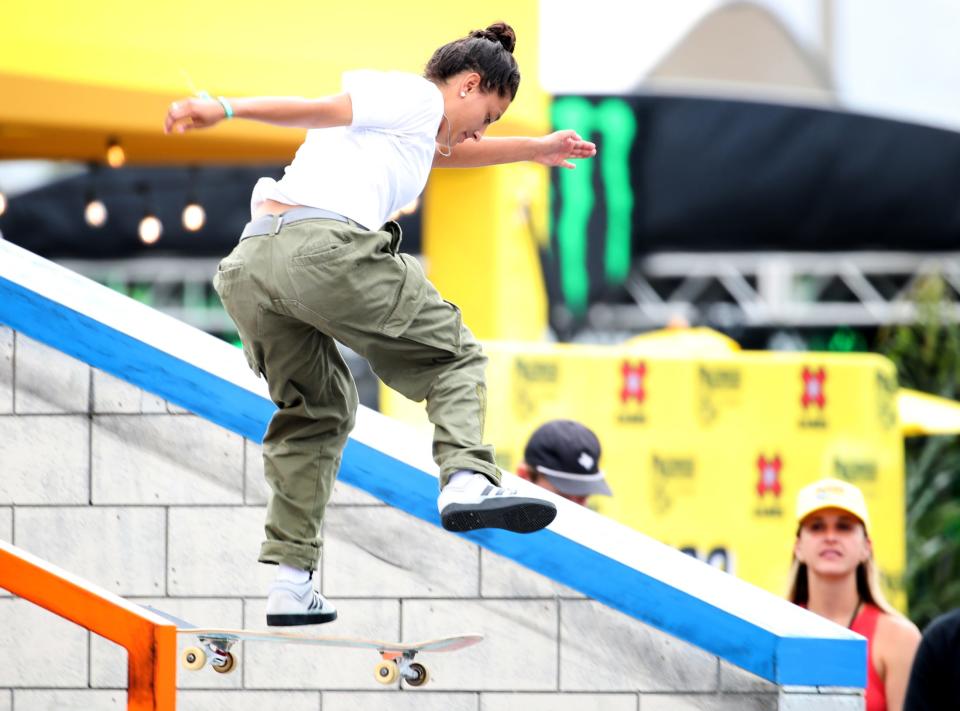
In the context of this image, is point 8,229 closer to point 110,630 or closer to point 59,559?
point 59,559

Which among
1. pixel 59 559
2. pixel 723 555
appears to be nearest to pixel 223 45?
pixel 723 555

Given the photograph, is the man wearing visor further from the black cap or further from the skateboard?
the skateboard

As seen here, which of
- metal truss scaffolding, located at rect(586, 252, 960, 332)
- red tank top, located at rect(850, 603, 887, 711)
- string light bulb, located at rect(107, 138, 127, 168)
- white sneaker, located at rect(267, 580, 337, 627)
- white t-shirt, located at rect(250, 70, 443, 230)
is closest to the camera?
white t-shirt, located at rect(250, 70, 443, 230)

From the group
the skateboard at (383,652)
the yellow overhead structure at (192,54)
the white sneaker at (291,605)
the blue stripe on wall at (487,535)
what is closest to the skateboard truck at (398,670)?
the skateboard at (383,652)

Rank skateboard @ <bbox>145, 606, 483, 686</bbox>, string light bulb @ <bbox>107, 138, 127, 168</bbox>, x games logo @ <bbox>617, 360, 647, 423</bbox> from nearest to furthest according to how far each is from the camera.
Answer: skateboard @ <bbox>145, 606, 483, 686</bbox> < x games logo @ <bbox>617, 360, 647, 423</bbox> < string light bulb @ <bbox>107, 138, 127, 168</bbox>

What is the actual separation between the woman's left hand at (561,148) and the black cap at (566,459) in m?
1.39

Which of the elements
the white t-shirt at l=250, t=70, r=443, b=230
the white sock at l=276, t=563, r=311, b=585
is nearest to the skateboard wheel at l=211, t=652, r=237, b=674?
the white sock at l=276, t=563, r=311, b=585

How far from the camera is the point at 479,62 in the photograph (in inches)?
135

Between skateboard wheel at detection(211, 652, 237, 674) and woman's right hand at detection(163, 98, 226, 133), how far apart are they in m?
1.82

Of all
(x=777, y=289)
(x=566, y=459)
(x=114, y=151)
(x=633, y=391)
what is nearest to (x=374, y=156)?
(x=566, y=459)

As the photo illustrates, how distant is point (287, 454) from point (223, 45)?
540cm

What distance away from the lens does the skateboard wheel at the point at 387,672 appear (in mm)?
4328

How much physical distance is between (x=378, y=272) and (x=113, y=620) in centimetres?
92

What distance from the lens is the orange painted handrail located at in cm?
318
